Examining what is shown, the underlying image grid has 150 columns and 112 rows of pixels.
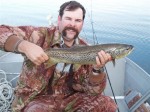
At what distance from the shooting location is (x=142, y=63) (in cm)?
1070

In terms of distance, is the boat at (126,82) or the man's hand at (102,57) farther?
the boat at (126,82)

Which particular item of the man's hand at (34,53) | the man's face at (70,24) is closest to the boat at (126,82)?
the man's face at (70,24)

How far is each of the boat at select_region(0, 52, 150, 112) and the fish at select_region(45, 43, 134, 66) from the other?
5.28ft

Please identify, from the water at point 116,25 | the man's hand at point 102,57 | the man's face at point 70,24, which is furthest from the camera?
the water at point 116,25

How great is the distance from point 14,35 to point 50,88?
2.70 ft

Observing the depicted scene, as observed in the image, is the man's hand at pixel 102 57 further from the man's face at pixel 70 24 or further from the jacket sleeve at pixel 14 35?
the jacket sleeve at pixel 14 35

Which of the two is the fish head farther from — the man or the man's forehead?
the man's forehead

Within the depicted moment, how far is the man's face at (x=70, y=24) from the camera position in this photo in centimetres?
335

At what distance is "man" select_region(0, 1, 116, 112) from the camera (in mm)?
3365

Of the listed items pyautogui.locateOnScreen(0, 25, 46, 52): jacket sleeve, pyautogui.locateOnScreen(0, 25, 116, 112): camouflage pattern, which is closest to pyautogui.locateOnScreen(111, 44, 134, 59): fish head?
pyautogui.locateOnScreen(0, 25, 116, 112): camouflage pattern

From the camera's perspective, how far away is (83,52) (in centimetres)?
305

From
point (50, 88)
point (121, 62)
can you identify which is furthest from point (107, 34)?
point (50, 88)

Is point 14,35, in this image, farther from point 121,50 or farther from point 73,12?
point 121,50

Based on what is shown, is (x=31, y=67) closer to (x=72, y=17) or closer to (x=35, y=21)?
(x=72, y=17)
